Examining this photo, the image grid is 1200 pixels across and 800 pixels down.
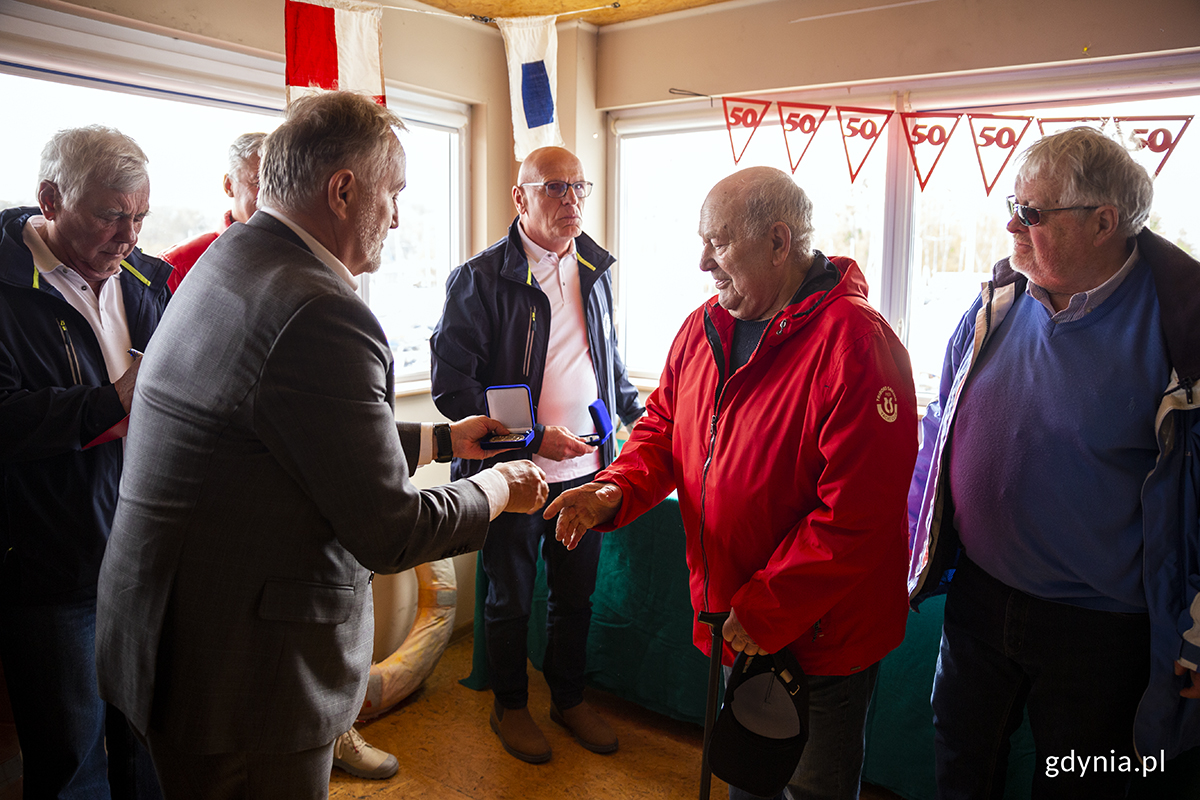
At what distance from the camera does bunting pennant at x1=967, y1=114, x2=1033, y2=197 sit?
2.83m

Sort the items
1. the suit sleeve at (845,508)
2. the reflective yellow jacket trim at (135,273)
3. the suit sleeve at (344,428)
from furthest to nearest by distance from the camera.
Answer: the reflective yellow jacket trim at (135,273) < the suit sleeve at (845,508) < the suit sleeve at (344,428)

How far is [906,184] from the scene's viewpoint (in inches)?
126

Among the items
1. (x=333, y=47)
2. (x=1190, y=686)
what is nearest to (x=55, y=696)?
(x=333, y=47)

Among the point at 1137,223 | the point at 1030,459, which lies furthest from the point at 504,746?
the point at 1137,223

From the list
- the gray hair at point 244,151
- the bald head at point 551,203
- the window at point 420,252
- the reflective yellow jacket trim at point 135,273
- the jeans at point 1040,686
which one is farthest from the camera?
the window at point 420,252

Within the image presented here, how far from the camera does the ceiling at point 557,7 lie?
322 centimetres

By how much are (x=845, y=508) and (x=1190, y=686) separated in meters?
0.75

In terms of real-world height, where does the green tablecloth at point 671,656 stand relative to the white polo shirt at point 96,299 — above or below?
below

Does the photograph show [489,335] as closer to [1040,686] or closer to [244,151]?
[244,151]

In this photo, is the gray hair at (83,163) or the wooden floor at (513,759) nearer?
the gray hair at (83,163)

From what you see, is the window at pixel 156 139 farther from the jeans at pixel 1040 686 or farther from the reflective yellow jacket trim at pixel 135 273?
the jeans at pixel 1040 686

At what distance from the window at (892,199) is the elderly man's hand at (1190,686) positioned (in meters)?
1.59

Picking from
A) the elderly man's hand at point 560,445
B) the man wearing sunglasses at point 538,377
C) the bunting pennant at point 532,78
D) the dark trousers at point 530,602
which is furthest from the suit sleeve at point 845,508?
the bunting pennant at point 532,78

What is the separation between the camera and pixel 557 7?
10.9ft
